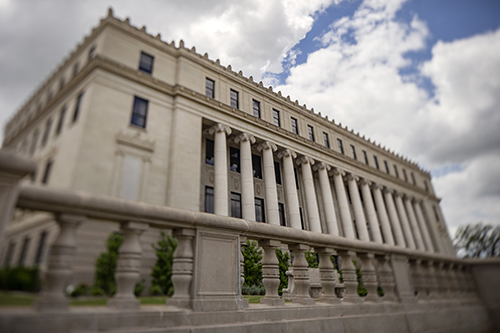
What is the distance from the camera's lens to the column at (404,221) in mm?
45487

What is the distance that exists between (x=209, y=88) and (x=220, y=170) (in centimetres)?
880

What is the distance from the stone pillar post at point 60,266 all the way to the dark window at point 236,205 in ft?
84.4

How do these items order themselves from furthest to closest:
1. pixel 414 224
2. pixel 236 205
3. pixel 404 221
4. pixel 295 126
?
pixel 414 224
pixel 404 221
pixel 295 126
pixel 236 205

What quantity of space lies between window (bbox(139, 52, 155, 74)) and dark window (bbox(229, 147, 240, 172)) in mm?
11221

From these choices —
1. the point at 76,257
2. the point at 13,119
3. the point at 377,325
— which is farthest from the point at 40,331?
the point at 13,119

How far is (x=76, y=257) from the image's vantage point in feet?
11.9

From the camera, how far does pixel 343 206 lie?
36.2m

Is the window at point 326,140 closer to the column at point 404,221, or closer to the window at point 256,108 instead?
the window at point 256,108

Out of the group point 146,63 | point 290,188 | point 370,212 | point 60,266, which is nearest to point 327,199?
point 290,188

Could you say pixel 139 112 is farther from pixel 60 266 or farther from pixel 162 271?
pixel 60 266

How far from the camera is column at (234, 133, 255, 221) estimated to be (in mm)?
26297

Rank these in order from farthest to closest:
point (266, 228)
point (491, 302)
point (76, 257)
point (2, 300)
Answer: point (491, 302), point (266, 228), point (76, 257), point (2, 300)

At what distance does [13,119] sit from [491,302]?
22131 millimetres

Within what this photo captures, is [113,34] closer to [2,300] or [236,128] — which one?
[236,128]
